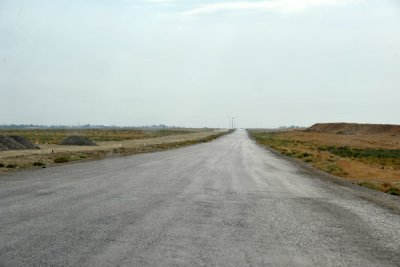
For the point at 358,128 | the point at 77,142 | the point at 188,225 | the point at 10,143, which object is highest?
the point at 10,143

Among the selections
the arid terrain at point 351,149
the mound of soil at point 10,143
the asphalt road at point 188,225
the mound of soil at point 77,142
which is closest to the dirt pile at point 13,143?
the mound of soil at point 10,143

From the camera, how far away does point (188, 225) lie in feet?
33.4

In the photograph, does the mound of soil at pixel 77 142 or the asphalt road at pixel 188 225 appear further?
the mound of soil at pixel 77 142

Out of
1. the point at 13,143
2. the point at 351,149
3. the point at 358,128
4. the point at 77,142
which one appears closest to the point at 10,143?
the point at 13,143

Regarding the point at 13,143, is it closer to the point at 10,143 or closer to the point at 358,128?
the point at 10,143

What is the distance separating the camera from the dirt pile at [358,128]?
140m

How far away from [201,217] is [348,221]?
3.72 m

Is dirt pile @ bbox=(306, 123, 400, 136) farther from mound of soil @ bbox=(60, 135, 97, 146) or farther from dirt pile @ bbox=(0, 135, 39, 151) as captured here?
dirt pile @ bbox=(0, 135, 39, 151)

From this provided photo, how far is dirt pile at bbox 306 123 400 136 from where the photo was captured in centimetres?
13996

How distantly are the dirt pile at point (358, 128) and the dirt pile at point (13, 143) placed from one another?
114 meters

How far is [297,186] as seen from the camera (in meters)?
19.5

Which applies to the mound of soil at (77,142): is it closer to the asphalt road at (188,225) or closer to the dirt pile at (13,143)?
the dirt pile at (13,143)

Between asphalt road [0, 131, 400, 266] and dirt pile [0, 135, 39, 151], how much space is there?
2519cm

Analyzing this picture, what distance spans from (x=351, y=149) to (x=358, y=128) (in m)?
96.8
